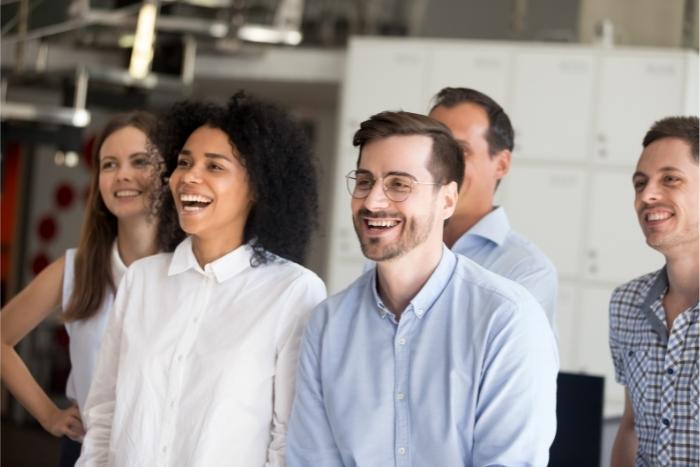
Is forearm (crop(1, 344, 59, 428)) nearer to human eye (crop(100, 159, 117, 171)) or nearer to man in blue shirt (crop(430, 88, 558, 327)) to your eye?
human eye (crop(100, 159, 117, 171))

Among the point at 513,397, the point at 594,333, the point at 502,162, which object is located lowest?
the point at 594,333

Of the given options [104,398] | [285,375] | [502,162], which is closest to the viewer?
[285,375]

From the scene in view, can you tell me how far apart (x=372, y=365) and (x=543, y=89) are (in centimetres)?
509

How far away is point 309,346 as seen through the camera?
7.73ft

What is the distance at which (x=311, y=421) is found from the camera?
2.32 metres

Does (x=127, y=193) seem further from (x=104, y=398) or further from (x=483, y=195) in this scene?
(x=483, y=195)

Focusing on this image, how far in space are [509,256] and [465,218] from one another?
0.21 m

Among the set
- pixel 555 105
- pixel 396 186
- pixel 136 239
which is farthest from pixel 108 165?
pixel 555 105

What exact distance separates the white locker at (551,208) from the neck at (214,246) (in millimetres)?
4586

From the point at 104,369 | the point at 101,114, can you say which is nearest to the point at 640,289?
the point at 104,369

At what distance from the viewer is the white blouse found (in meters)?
2.41

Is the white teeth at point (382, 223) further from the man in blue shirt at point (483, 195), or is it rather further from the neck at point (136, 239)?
the neck at point (136, 239)

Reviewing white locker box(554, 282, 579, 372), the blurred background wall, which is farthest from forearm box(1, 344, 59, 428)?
white locker box(554, 282, 579, 372)

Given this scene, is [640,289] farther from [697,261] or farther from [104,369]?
[104,369]
